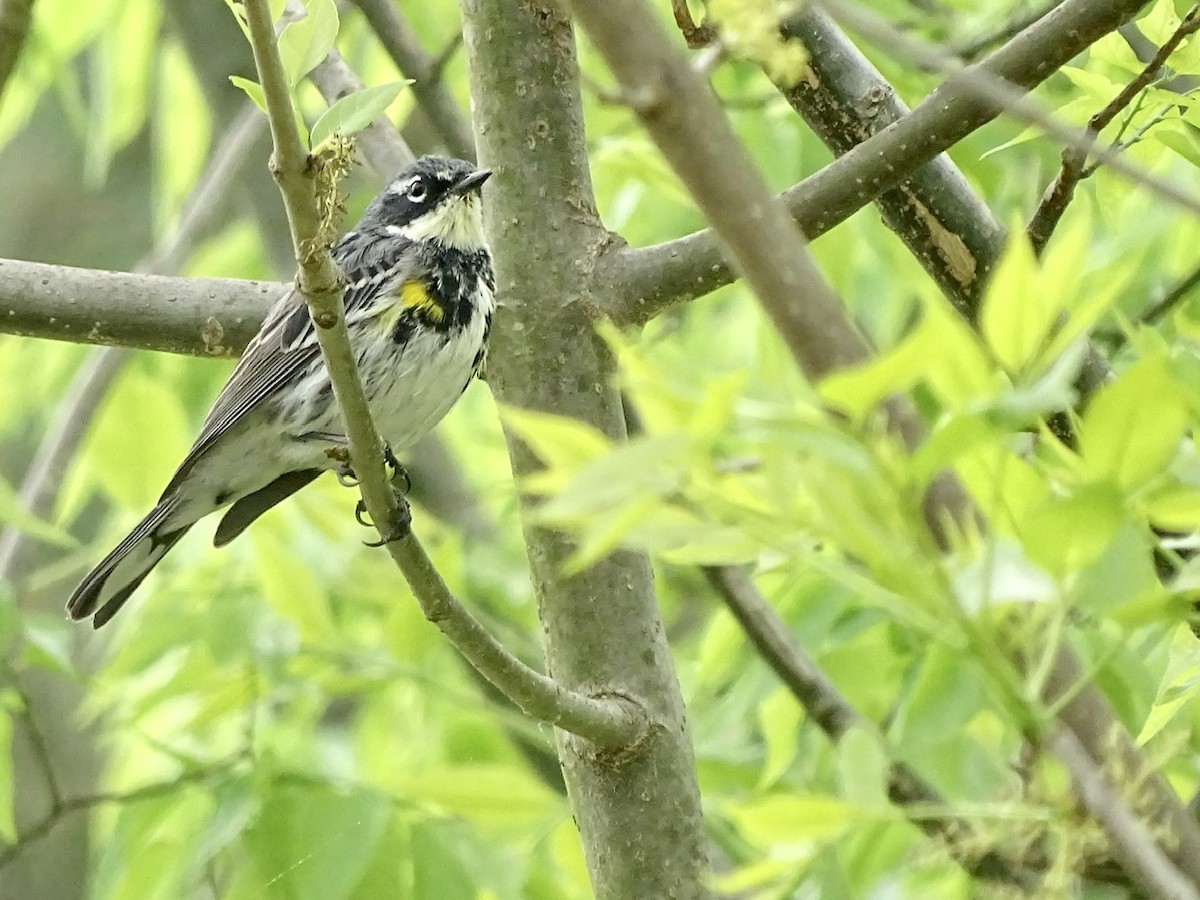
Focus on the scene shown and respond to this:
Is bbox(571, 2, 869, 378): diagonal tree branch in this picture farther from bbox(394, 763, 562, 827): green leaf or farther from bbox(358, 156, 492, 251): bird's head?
bbox(358, 156, 492, 251): bird's head

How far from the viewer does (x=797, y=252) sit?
2.23ft

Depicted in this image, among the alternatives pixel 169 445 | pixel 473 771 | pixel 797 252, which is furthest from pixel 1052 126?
pixel 169 445

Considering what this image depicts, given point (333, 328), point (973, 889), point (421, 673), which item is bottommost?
point (973, 889)

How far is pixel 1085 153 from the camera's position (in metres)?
1.52

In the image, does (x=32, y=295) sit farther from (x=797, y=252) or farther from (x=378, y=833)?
(x=797, y=252)

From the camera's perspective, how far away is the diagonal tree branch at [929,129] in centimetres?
168

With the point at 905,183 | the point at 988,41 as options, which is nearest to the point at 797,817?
the point at 905,183

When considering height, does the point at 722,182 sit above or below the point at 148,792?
above

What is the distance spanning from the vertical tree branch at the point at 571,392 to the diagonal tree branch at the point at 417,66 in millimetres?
621

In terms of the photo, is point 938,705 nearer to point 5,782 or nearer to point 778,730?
point 778,730

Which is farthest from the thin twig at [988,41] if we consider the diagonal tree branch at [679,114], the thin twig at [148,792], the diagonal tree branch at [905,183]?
the diagonal tree branch at [679,114]

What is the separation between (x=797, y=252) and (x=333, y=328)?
851 mm

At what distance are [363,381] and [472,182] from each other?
0.54 metres

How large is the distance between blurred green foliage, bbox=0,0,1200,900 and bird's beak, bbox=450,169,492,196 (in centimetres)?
22
